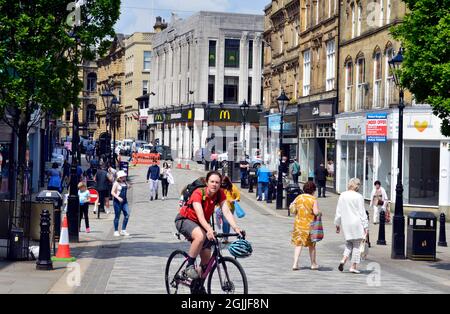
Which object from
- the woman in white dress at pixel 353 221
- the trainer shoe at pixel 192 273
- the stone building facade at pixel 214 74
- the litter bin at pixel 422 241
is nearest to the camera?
the trainer shoe at pixel 192 273

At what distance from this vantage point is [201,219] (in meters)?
12.0

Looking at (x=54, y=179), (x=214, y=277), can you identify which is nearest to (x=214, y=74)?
(x=54, y=179)

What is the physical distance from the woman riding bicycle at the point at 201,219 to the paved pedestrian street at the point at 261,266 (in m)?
1.80

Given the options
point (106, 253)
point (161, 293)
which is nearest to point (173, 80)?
point (106, 253)

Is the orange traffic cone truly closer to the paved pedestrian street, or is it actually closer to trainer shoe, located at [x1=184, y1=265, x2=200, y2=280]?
the paved pedestrian street

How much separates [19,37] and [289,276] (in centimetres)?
653

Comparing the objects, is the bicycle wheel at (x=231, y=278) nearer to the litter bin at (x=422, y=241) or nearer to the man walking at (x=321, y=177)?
the litter bin at (x=422, y=241)

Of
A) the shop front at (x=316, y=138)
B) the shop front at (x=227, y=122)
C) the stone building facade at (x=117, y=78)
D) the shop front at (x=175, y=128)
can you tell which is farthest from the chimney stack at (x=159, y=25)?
the shop front at (x=316, y=138)

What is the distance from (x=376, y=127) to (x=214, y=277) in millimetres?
26775

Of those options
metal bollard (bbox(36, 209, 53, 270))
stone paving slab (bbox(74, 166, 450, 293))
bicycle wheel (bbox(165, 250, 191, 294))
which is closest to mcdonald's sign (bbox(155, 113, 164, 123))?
stone paving slab (bbox(74, 166, 450, 293))

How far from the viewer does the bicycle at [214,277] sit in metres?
11.8

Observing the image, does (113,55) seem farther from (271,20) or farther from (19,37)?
(19,37)

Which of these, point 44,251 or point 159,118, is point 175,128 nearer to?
point 159,118

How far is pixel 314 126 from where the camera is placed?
51281 millimetres
